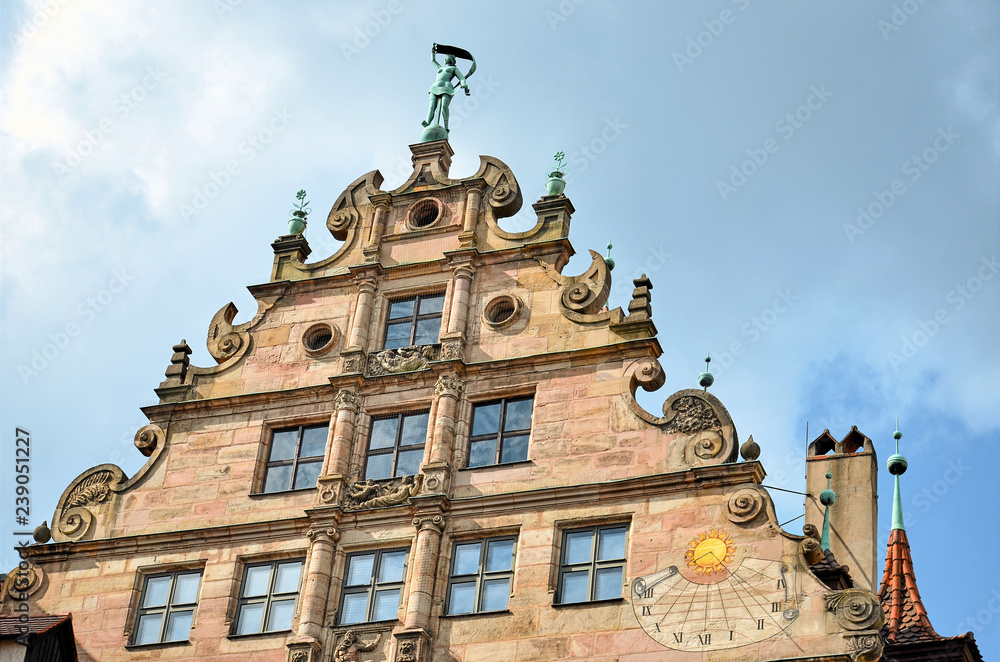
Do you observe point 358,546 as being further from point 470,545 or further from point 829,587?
point 829,587

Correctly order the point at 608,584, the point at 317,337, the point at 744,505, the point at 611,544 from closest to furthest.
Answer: the point at 744,505 → the point at 608,584 → the point at 611,544 → the point at 317,337

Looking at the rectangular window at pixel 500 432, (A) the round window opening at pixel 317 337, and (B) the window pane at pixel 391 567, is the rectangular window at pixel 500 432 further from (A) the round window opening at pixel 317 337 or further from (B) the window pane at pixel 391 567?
(A) the round window opening at pixel 317 337

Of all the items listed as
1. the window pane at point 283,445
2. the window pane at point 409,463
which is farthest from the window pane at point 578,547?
the window pane at point 283,445

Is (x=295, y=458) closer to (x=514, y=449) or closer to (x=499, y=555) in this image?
(x=514, y=449)

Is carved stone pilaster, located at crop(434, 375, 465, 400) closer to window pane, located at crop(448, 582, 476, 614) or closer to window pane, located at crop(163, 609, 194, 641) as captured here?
window pane, located at crop(448, 582, 476, 614)

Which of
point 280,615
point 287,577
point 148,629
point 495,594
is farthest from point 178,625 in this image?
point 495,594

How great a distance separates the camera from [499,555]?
2777 cm

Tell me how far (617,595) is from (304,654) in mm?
4544

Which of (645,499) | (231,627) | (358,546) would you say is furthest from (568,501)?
(231,627)

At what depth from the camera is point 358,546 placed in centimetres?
2848

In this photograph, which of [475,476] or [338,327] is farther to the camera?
[338,327]

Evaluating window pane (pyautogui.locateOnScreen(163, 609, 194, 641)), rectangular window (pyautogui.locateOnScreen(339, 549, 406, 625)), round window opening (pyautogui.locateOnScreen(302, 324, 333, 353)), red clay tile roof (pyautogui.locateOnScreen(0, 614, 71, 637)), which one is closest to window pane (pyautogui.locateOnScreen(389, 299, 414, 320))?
round window opening (pyautogui.locateOnScreen(302, 324, 333, 353))

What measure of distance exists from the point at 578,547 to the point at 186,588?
6159 millimetres

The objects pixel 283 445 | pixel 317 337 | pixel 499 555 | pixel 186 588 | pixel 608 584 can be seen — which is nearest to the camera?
pixel 608 584
